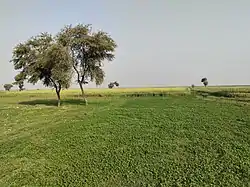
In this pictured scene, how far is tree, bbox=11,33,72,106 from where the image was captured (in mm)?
41281

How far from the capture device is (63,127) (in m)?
22.7

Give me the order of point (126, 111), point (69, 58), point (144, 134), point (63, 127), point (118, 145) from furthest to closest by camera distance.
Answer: point (69, 58) < point (126, 111) < point (63, 127) < point (144, 134) < point (118, 145)

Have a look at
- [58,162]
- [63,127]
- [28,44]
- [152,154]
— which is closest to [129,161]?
[152,154]

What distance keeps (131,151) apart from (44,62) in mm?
27655

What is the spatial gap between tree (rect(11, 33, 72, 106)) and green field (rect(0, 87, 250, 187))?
55.3 feet

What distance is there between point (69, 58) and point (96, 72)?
13.7ft

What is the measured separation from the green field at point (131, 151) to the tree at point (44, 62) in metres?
16.9

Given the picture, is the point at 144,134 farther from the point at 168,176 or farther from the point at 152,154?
the point at 168,176

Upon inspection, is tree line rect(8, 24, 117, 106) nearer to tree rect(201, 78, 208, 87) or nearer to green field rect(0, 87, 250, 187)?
green field rect(0, 87, 250, 187)

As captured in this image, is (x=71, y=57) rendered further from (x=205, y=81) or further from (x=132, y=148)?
(x=205, y=81)

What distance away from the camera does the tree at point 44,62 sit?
41.3 m

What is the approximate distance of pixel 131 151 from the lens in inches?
701

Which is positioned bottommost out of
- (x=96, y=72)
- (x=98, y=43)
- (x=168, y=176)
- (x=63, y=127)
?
(x=168, y=176)

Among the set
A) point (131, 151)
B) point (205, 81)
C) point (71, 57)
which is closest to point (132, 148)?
point (131, 151)
